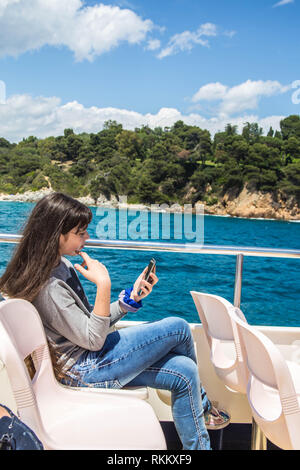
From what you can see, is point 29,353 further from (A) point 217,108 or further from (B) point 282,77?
(A) point 217,108

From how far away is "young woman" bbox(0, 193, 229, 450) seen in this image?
1.13m

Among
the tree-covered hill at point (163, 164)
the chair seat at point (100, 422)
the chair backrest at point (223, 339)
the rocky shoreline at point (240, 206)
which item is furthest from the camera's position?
the tree-covered hill at point (163, 164)

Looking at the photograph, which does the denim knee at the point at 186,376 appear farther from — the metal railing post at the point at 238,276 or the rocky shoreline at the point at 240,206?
the rocky shoreline at the point at 240,206

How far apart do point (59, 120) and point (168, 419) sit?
68.4m

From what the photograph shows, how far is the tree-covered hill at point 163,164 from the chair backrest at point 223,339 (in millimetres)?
45890

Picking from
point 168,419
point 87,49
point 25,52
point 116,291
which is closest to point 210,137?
point 87,49

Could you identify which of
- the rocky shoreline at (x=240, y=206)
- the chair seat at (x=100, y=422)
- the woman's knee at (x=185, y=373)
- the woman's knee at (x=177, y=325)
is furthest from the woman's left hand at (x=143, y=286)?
the rocky shoreline at (x=240, y=206)

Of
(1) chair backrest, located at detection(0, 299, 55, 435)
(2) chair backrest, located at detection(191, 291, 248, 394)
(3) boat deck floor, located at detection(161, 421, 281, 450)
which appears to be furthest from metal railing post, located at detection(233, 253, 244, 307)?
(1) chair backrest, located at detection(0, 299, 55, 435)

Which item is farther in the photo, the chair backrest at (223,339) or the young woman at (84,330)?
the chair backrest at (223,339)

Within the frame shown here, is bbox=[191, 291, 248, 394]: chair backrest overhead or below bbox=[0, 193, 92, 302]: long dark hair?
below

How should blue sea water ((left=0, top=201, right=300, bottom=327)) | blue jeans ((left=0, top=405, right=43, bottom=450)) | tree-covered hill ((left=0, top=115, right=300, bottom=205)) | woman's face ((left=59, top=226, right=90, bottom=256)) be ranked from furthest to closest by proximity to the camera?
tree-covered hill ((left=0, top=115, right=300, bottom=205)) → blue sea water ((left=0, top=201, right=300, bottom=327)) → woman's face ((left=59, top=226, right=90, bottom=256)) → blue jeans ((left=0, top=405, right=43, bottom=450))

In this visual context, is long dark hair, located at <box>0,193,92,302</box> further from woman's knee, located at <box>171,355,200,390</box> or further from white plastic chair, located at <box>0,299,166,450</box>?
woman's knee, located at <box>171,355,200,390</box>

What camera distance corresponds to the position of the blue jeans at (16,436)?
0.84 metres

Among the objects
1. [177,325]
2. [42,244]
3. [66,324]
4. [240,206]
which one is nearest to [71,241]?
[42,244]
